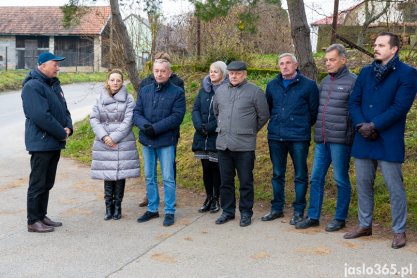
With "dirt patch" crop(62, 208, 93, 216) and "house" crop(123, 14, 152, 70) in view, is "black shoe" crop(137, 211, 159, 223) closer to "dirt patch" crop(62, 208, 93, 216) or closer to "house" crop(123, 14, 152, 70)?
"dirt patch" crop(62, 208, 93, 216)

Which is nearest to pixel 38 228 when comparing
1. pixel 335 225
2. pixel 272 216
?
pixel 272 216

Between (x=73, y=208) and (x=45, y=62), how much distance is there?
2.15 m

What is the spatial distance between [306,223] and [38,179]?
3036mm

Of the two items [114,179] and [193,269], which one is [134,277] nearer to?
[193,269]

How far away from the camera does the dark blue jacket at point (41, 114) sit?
606 centimetres

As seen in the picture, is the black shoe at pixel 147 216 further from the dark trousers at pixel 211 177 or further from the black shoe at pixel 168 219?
the dark trousers at pixel 211 177

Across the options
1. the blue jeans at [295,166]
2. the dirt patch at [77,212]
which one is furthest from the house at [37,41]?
the blue jeans at [295,166]

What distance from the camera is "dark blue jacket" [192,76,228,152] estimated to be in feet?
22.4

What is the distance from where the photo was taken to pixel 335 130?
601cm

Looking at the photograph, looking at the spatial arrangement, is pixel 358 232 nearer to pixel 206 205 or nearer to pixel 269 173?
pixel 206 205

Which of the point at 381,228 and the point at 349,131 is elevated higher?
the point at 349,131

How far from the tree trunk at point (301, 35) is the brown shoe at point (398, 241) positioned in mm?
3570

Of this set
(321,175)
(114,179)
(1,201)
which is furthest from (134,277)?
(1,201)

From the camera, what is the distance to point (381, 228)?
628 centimetres
